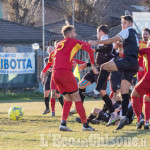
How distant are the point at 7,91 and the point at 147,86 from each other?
46.0 ft

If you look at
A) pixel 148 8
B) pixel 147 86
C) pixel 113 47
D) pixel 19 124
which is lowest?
pixel 19 124

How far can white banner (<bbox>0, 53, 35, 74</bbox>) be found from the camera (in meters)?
22.6

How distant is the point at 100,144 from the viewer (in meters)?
7.75

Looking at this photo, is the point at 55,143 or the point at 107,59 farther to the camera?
the point at 107,59

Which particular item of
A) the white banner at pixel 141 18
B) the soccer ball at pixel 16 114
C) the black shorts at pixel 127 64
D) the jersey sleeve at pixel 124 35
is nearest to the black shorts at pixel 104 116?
the black shorts at pixel 127 64

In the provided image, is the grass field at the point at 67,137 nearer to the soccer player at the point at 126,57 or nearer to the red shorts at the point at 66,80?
the soccer player at the point at 126,57

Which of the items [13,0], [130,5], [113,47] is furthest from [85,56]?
[130,5]

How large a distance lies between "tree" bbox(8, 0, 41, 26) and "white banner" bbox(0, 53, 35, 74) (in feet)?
77.0

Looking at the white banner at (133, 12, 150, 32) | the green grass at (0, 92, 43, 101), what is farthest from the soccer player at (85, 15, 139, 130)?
the white banner at (133, 12, 150, 32)

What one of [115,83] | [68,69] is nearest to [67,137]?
[68,69]

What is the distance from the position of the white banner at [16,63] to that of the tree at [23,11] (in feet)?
77.0

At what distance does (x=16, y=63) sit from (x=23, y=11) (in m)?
24.1

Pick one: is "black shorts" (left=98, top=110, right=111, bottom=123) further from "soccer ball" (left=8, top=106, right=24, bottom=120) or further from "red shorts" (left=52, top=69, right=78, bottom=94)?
"soccer ball" (left=8, top=106, right=24, bottom=120)

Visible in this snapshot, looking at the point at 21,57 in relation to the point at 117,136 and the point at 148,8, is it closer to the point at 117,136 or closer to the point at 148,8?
the point at 117,136
